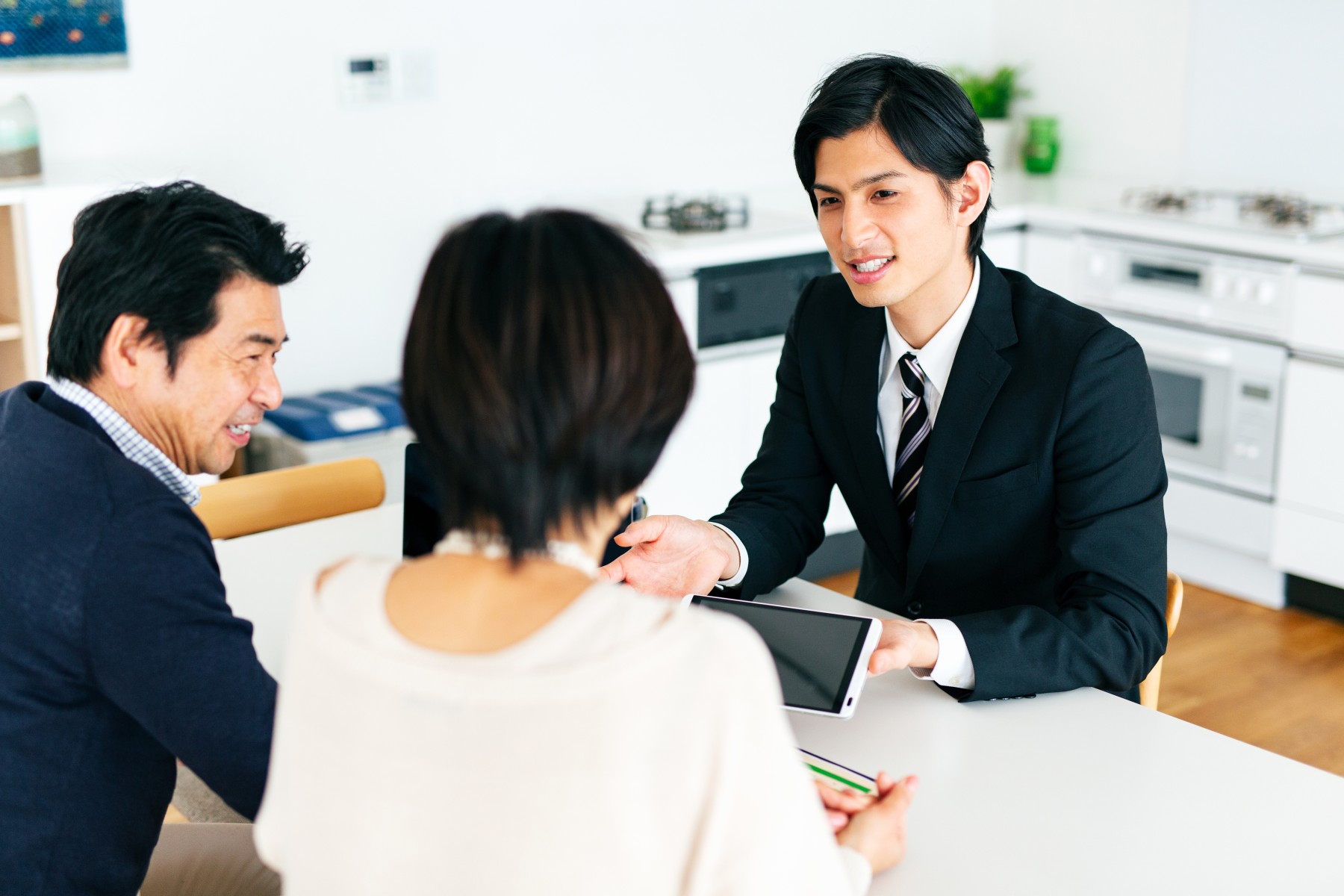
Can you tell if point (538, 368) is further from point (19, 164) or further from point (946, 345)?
point (19, 164)

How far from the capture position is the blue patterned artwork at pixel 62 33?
2996 millimetres

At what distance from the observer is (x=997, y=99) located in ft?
15.0

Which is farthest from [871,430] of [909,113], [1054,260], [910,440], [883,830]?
[1054,260]

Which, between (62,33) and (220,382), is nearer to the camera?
(220,382)

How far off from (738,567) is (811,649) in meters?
0.33

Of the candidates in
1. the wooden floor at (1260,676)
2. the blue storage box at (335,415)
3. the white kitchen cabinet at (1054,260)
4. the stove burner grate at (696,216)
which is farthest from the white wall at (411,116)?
the wooden floor at (1260,676)

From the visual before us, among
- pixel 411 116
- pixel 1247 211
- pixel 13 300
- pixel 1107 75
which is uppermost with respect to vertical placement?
pixel 1107 75

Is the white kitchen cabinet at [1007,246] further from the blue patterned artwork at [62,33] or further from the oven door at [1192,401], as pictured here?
the blue patterned artwork at [62,33]

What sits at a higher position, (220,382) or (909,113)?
(909,113)

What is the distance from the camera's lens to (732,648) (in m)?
0.81

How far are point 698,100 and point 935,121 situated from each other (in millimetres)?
2435

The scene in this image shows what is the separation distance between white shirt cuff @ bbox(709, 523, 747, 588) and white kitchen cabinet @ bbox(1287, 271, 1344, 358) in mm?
2138

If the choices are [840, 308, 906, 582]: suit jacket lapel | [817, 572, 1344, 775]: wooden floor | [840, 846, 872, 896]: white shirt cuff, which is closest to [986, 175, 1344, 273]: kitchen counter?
[817, 572, 1344, 775]: wooden floor

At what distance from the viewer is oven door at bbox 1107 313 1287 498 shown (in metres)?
3.46
